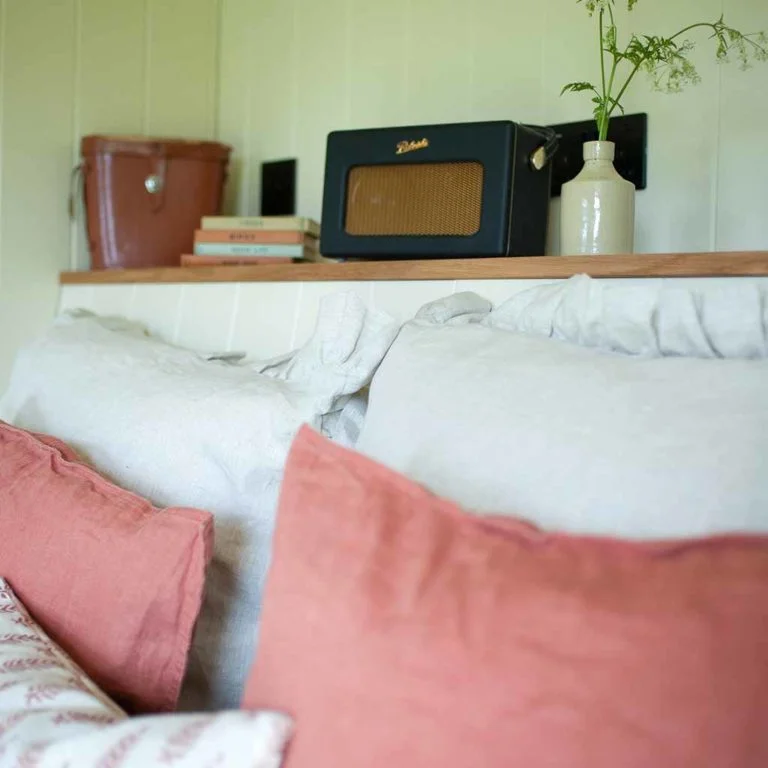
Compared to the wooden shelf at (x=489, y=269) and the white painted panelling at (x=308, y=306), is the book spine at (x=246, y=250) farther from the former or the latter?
the white painted panelling at (x=308, y=306)

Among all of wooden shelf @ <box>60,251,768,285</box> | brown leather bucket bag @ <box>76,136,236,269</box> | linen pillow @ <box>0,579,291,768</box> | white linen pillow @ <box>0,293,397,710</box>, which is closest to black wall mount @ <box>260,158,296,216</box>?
brown leather bucket bag @ <box>76,136,236,269</box>

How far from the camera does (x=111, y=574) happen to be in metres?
0.76

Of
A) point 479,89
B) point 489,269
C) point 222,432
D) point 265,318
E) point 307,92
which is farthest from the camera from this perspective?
point 307,92

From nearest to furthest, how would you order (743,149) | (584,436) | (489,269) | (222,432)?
(584,436)
(222,432)
(489,269)
(743,149)

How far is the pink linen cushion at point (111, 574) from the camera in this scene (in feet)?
2.39

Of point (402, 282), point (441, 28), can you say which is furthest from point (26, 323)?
point (441, 28)

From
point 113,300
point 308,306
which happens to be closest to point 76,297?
point 113,300

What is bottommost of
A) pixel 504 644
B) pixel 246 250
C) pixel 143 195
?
pixel 504 644

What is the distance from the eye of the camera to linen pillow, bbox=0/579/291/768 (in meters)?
0.53

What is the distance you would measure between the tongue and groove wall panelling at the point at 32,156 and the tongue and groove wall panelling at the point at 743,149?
1203 mm

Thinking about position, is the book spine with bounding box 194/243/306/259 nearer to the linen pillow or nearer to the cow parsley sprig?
the cow parsley sprig

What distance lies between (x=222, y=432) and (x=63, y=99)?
3.46 feet

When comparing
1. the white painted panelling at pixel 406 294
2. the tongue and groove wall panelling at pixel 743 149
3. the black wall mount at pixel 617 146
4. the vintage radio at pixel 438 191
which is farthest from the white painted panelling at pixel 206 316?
the tongue and groove wall panelling at pixel 743 149

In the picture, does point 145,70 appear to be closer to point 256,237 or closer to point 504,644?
point 256,237
